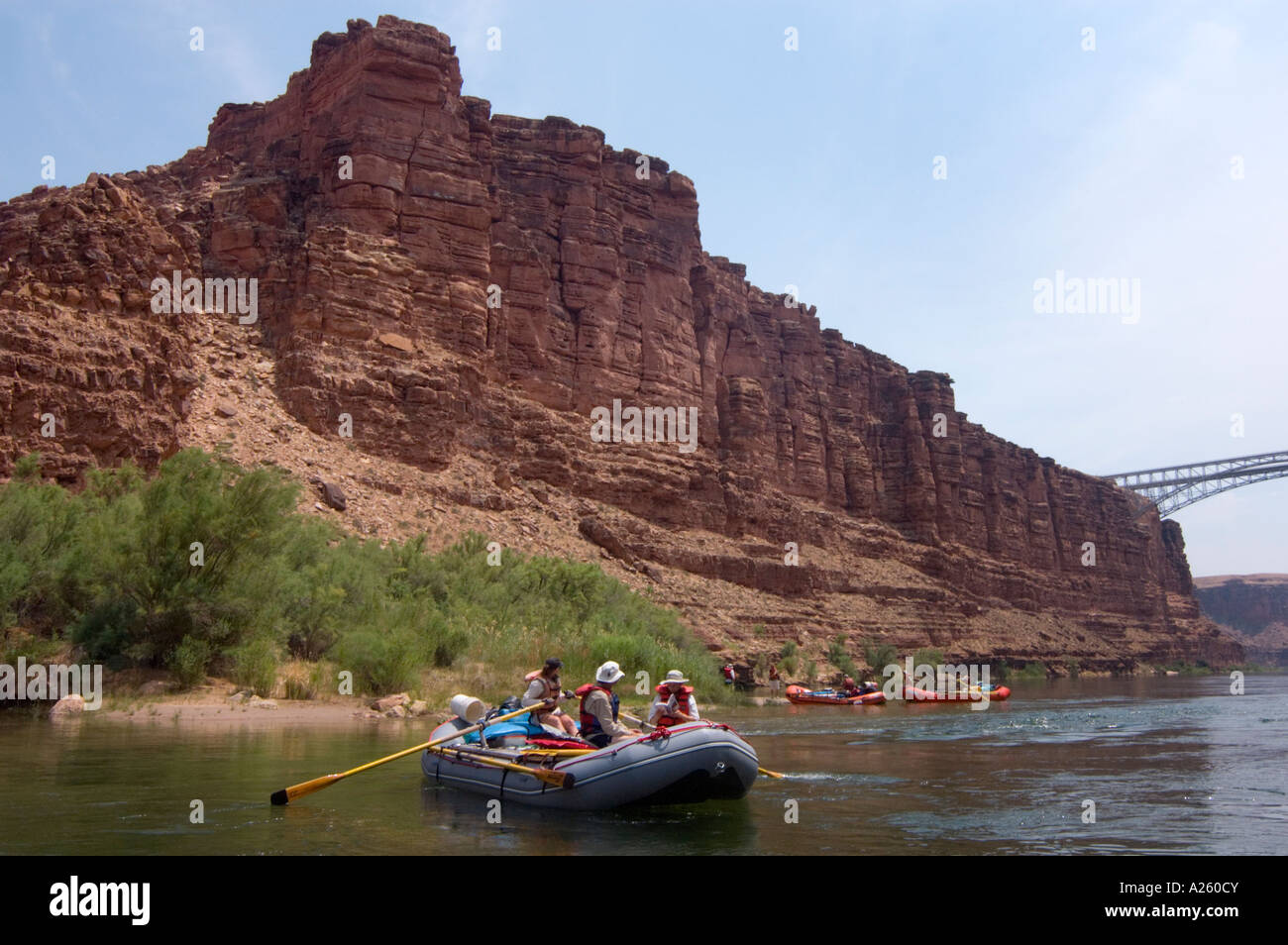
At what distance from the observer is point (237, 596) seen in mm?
21297

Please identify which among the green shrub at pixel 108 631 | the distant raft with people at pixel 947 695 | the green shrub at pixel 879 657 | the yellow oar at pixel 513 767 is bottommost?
the distant raft with people at pixel 947 695

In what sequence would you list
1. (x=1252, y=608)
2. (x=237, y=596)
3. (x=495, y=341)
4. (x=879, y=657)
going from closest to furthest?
(x=237, y=596) < (x=495, y=341) < (x=879, y=657) < (x=1252, y=608)

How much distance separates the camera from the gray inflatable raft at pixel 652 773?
10578 millimetres

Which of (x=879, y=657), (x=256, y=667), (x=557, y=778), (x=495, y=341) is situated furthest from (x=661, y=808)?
(x=879, y=657)

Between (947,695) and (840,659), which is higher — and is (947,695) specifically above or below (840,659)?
below

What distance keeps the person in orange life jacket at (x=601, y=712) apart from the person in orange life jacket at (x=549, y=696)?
0.51 metres

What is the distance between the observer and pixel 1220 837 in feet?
32.6

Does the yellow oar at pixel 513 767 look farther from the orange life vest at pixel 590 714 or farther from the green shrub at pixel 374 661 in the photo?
the green shrub at pixel 374 661

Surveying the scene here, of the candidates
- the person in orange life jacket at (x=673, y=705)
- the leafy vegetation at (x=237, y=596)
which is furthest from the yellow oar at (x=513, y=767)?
the leafy vegetation at (x=237, y=596)

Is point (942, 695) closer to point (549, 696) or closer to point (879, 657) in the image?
point (879, 657)

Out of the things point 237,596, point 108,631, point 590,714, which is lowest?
point 590,714

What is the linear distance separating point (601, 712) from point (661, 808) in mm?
1261
